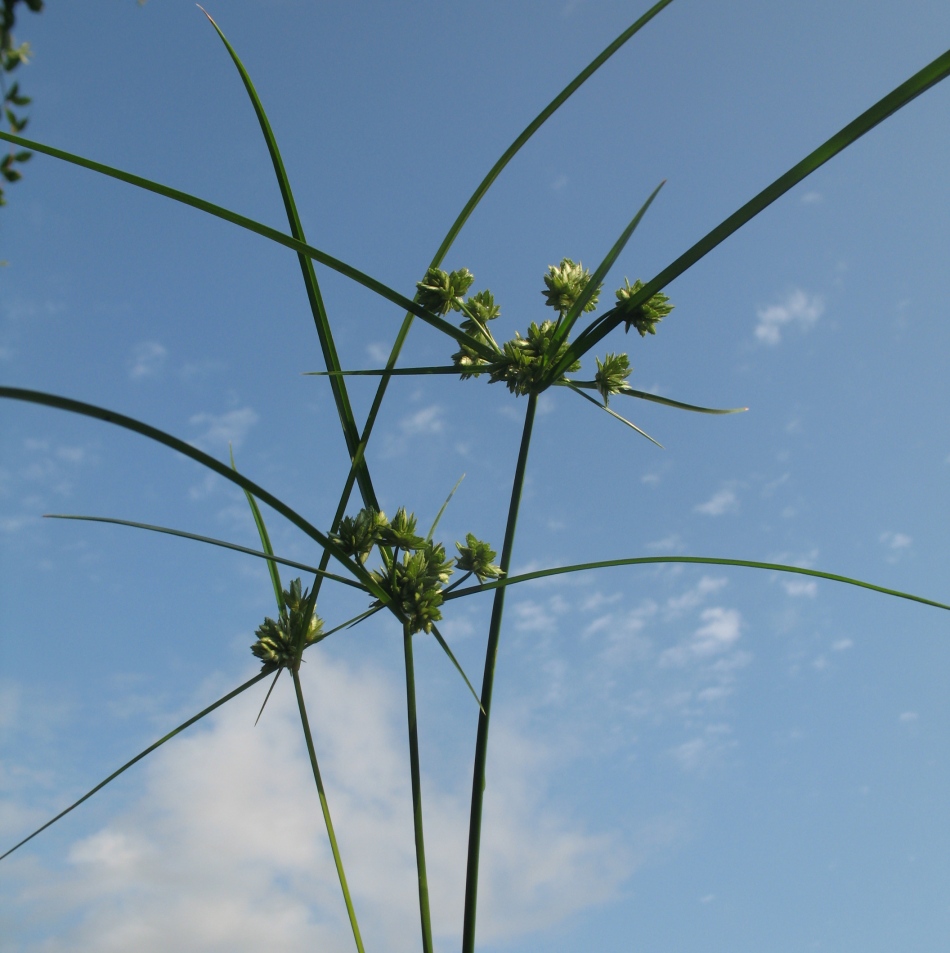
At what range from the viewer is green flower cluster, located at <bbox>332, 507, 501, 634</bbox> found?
5.46 ft

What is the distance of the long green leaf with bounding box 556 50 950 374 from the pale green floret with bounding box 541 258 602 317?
64 cm

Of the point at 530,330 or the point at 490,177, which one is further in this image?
the point at 530,330

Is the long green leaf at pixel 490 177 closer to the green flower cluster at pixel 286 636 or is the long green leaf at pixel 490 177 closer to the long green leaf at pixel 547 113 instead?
the long green leaf at pixel 547 113

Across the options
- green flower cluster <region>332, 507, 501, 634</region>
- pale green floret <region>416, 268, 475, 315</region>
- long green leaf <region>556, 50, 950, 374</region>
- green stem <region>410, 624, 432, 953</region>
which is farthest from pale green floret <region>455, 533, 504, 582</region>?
long green leaf <region>556, 50, 950, 374</region>

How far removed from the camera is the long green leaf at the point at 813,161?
1.00 metres

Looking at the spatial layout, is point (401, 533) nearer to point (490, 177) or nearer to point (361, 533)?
point (361, 533)

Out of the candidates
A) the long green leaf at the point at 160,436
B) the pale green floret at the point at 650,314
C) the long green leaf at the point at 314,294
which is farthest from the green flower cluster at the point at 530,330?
the long green leaf at the point at 160,436

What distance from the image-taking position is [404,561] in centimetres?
173

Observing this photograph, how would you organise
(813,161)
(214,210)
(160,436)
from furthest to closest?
(214,210), (813,161), (160,436)

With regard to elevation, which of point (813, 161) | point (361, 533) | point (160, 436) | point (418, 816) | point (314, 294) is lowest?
point (418, 816)

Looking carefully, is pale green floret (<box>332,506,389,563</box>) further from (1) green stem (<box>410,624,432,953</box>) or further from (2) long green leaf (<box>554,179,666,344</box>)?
(2) long green leaf (<box>554,179,666,344</box>)

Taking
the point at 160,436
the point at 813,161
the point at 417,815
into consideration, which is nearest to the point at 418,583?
the point at 417,815

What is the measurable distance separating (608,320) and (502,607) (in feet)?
2.14

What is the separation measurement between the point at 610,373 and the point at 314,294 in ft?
2.50
